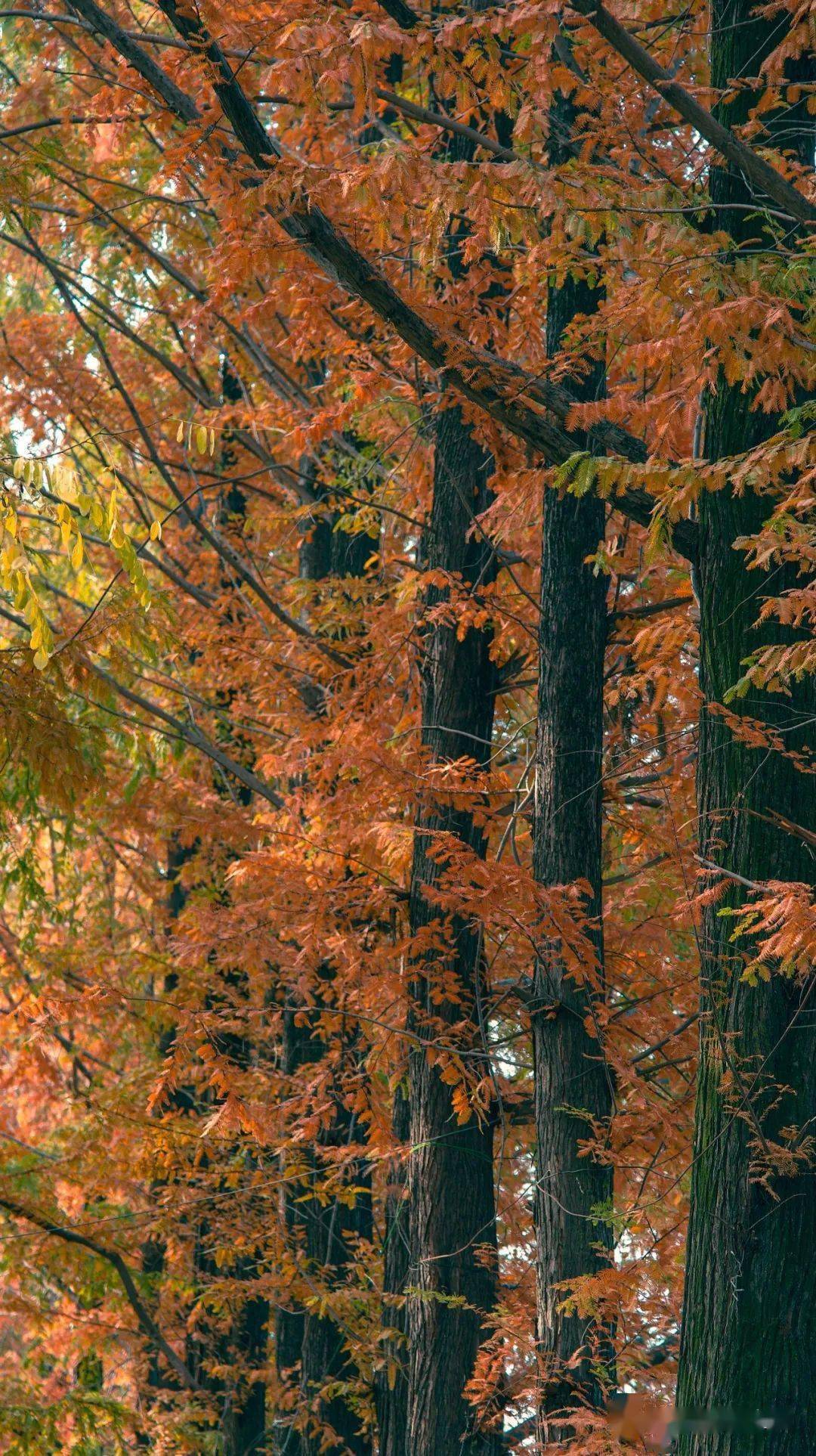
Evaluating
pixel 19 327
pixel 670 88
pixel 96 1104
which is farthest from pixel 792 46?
pixel 96 1104

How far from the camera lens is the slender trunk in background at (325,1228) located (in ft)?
35.5

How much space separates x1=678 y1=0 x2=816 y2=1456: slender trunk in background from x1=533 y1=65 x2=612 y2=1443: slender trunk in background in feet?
4.57

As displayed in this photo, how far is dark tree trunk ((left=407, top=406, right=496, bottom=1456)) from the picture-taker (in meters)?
7.84

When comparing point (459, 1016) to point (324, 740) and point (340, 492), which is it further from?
point (340, 492)

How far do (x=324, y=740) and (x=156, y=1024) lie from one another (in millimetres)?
4308

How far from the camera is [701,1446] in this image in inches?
191

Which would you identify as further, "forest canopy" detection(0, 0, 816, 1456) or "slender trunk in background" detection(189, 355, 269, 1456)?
"slender trunk in background" detection(189, 355, 269, 1456)

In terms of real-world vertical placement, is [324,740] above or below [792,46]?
below

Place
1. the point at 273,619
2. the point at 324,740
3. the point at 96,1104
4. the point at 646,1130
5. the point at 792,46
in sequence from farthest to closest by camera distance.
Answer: the point at 273,619 → the point at 96,1104 → the point at 324,740 → the point at 646,1130 → the point at 792,46

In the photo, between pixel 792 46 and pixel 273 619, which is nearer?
pixel 792 46

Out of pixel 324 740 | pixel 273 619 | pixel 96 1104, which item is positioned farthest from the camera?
pixel 273 619

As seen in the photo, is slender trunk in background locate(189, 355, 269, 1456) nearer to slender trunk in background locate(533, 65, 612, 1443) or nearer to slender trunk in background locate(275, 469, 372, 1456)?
slender trunk in background locate(275, 469, 372, 1456)

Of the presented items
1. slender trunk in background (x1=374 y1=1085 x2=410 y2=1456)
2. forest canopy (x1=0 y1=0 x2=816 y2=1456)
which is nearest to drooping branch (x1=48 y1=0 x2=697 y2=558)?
forest canopy (x1=0 y1=0 x2=816 y2=1456)

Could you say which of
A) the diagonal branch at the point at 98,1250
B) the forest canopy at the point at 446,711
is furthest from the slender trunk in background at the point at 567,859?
the diagonal branch at the point at 98,1250
